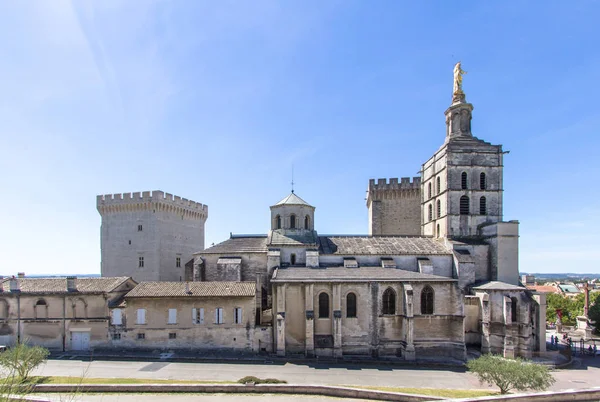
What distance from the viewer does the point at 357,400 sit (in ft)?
61.1

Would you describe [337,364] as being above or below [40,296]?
below

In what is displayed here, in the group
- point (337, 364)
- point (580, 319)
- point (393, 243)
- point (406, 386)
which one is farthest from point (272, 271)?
point (580, 319)

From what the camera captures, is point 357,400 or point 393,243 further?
point 393,243

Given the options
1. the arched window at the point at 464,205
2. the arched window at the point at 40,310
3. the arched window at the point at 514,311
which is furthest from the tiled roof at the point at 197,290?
the arched window at the point at 464,205

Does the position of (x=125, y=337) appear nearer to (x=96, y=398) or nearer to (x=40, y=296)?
(x=40, y=296)

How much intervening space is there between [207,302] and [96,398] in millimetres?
11274

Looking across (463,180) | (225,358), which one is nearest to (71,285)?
(225,358)

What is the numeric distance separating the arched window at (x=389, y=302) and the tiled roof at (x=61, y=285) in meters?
22.5

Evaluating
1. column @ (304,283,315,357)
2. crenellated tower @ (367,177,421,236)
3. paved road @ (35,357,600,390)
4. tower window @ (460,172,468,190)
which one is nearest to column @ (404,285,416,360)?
paved road @ (35,357,600,390)

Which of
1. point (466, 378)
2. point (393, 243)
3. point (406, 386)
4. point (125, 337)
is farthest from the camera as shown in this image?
point (393, 243)

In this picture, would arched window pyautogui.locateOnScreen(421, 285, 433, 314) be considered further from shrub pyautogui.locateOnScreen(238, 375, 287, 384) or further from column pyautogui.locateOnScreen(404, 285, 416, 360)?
shrub pyautogui.locateOnScreen(238, 375, 287, 384)

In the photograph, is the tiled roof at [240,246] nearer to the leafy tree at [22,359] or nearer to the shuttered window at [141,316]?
the shuttered window at [141,316]

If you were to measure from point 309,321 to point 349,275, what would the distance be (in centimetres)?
503

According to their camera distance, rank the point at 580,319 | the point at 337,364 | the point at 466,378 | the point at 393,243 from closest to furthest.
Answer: the point at 466,378, the point at 337,364, the point at 393,243, the point at 580,319
